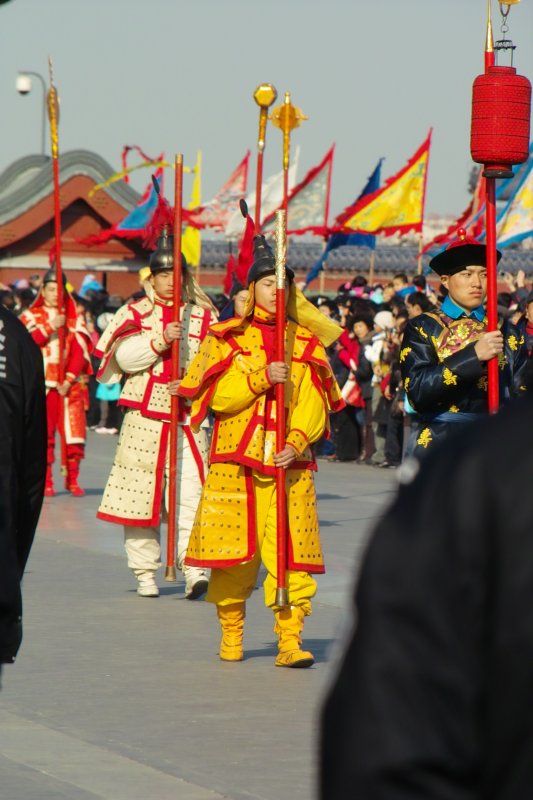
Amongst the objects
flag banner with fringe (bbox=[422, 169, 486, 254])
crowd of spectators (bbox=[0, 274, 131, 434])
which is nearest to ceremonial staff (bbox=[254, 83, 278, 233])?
flag banner with fringe (bbox=[422, 169, 486, 254])

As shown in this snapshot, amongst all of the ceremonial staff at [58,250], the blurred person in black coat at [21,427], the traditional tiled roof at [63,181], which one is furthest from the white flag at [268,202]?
the blurred person in black coat at [21,427]

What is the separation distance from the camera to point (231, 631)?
7.18 m

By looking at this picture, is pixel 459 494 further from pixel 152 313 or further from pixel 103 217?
pixel 103 217

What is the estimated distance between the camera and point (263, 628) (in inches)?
321

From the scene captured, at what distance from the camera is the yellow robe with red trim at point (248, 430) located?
7.18 metres

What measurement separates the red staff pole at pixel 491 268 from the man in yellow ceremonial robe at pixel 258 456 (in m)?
0.90

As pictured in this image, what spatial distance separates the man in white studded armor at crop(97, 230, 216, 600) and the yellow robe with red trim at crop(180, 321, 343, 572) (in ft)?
5.40

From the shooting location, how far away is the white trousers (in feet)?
29.5

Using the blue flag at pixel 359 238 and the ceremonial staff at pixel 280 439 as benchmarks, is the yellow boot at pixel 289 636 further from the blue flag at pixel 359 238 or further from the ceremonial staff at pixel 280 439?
the blue flag at pixel 359 238

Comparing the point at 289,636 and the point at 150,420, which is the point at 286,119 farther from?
the point at 289,636

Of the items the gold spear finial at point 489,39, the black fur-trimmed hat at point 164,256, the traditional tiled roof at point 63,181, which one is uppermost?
the traditional tiled roof at point 63,181

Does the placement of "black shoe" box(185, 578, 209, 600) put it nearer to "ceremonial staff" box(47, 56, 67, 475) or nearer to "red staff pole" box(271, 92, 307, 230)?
"red staff pole" box(271, 92, 307, 230)

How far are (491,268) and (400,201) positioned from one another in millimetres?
14501

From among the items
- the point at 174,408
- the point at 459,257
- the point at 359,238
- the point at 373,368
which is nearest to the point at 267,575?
the point at 459,257
